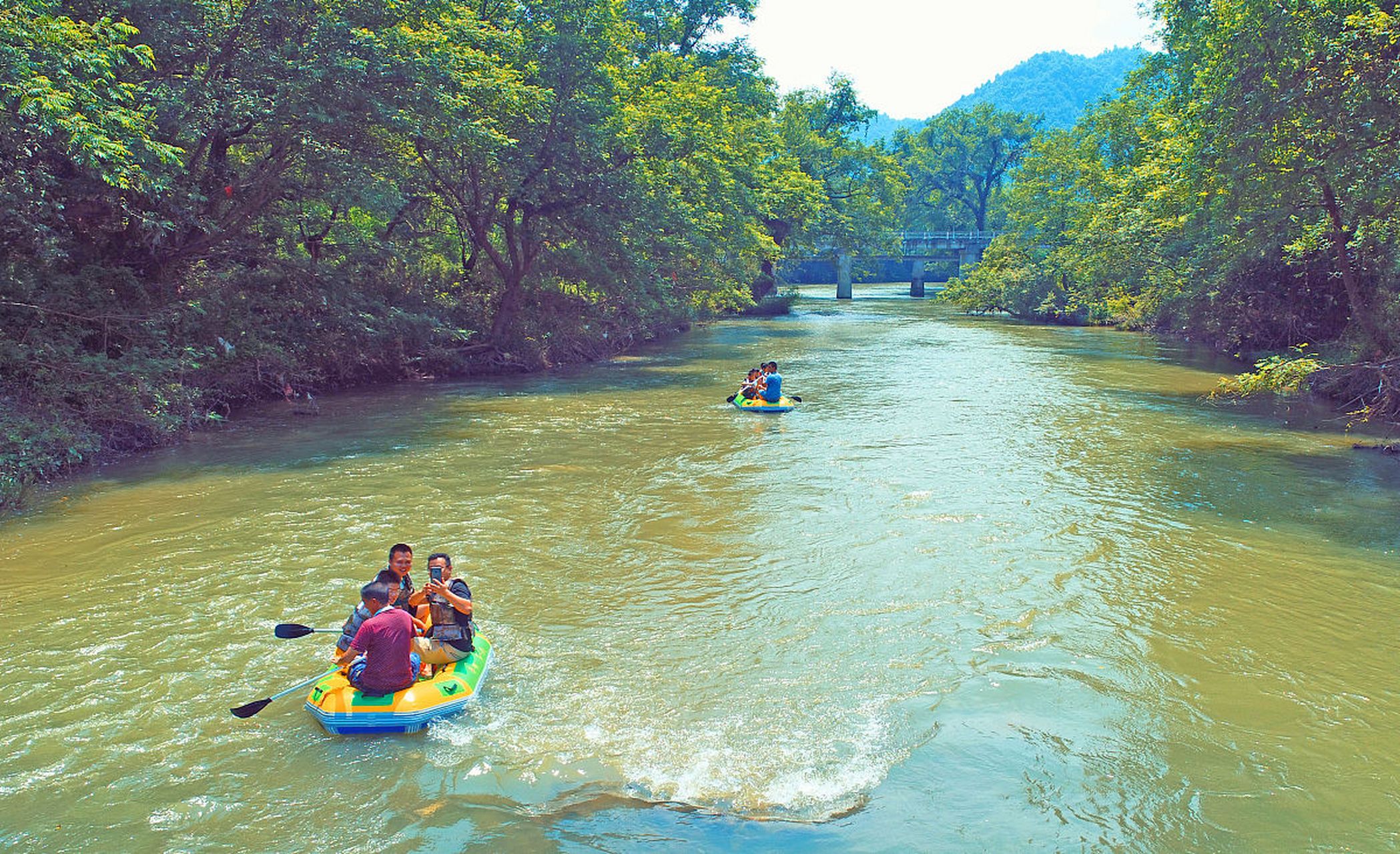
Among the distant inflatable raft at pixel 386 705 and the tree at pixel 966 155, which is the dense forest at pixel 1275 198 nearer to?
the distant inflatable raft at pixel 386 705

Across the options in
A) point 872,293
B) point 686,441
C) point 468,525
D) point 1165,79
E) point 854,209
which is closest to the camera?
point 468,525

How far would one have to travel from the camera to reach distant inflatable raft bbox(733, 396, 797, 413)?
18203mm

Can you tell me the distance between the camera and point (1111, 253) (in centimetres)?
3191

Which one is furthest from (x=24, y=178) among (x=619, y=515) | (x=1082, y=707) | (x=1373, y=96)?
(x=1373, y=96)

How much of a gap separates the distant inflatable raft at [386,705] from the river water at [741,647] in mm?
144

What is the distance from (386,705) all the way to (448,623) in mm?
783

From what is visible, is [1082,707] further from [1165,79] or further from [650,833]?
[1165,79]

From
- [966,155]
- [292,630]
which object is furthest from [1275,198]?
[966,155]

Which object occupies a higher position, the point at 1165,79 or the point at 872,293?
the point at 1165,79

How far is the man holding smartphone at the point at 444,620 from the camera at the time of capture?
21.2 feet

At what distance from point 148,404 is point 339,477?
354cm

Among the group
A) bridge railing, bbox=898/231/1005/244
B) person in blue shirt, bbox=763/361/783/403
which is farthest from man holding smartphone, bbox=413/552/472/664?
bridge railing, bbox=898/231/1005/244

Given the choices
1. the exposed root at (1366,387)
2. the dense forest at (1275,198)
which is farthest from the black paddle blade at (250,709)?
the exposed root at (1366,387)

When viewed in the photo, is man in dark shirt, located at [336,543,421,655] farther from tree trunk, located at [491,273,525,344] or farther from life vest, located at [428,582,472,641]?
tree trunk, located at [491,273,525,344]
